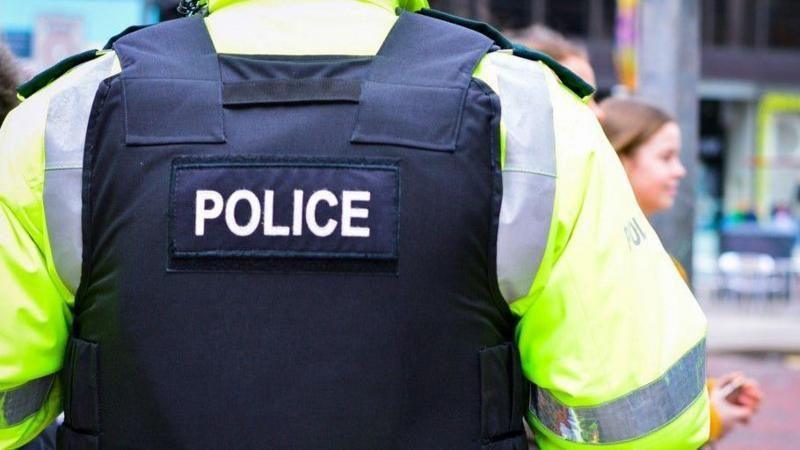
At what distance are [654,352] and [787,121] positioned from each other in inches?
1046

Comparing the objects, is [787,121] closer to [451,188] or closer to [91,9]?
[91,9]

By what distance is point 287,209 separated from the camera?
1.68 meters

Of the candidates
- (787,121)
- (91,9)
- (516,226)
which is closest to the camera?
(516,226)

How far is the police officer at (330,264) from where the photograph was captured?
1687 millimetres

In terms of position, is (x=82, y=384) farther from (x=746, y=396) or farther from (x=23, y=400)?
(x=746, y=396)

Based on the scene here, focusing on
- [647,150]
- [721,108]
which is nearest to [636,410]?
[647,150]

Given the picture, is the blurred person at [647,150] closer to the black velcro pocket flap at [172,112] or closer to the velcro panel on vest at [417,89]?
the velcro panel on vest at [417,89]

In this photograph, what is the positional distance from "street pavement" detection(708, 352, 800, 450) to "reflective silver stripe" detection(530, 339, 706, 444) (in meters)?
5.05

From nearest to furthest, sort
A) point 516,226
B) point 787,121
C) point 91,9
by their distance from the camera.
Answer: point 516,226, point 91,9, point 787,121

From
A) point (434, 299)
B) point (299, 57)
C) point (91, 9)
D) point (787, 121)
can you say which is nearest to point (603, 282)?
point (434, 299)

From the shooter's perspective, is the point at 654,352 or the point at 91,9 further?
the point at 91,9

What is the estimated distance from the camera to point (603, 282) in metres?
1.69

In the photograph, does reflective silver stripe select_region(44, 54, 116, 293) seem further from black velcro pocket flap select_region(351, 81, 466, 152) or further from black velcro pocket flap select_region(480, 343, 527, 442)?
black velcro pocket flap select_region(480, 343, 527, 442)

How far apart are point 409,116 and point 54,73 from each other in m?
0.55
